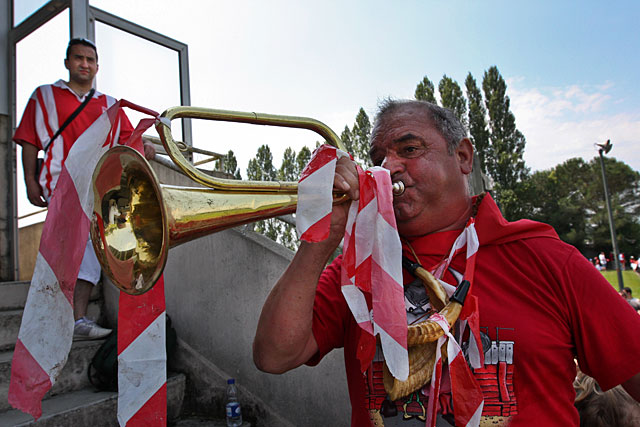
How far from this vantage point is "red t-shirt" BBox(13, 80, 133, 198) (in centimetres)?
293

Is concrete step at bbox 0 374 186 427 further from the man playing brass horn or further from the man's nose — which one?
the man's nose

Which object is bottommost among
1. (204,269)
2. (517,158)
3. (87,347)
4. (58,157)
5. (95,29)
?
(87,347)

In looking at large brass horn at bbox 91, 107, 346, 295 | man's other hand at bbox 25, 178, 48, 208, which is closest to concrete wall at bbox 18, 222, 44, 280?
man's other hand at bbox 25, 178, 48, 208

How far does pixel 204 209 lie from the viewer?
119 cm

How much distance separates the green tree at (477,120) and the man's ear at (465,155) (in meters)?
37.7

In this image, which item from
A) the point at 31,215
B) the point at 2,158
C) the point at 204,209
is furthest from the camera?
the point at 31,215

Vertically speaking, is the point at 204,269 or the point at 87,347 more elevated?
the point at 204,269

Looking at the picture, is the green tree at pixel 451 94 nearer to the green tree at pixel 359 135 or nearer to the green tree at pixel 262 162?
the green tree at pixel 359 135

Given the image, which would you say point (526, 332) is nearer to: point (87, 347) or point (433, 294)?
point (433, 294)

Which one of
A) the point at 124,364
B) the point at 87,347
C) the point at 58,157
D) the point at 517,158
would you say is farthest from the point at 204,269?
the point at 517,158

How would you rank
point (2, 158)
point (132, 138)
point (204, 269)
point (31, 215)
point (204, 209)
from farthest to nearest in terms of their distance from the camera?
point (31, 215), point (2, 158), point (204, 269), point (132, 138), point (204, 209)

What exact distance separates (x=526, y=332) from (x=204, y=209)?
104 cm

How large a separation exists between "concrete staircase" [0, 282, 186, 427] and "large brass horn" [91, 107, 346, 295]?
1.37 m

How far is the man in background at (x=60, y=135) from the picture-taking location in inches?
115
